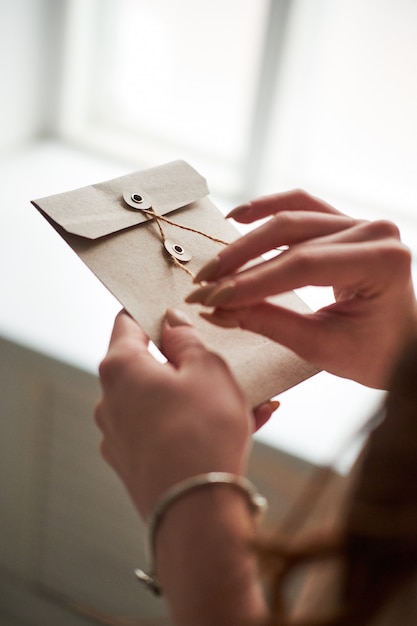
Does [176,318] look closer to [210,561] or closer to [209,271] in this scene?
[209,271]

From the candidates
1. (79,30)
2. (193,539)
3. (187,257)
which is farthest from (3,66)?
(193,539)

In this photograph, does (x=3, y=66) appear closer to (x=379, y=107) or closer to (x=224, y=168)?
(x=224, y=168)

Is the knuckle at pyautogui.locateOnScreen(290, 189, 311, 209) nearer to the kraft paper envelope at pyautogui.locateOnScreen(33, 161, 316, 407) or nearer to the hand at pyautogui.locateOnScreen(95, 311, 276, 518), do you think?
the kraft paper envelope at pyautogui.locateOnScreen(33, 161, 316, 407)

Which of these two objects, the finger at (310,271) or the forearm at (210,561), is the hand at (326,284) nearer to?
the finger at (310,271)

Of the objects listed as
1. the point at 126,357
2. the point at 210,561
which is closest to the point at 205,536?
the point at 210,561

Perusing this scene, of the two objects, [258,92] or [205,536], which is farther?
[258,92]

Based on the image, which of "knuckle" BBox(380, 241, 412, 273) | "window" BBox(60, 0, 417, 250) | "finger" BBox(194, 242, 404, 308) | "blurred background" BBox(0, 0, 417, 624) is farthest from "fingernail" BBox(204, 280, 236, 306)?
"window" BBox(60, 0, 417, 250)

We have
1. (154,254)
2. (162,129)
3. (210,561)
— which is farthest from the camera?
(162,129)
